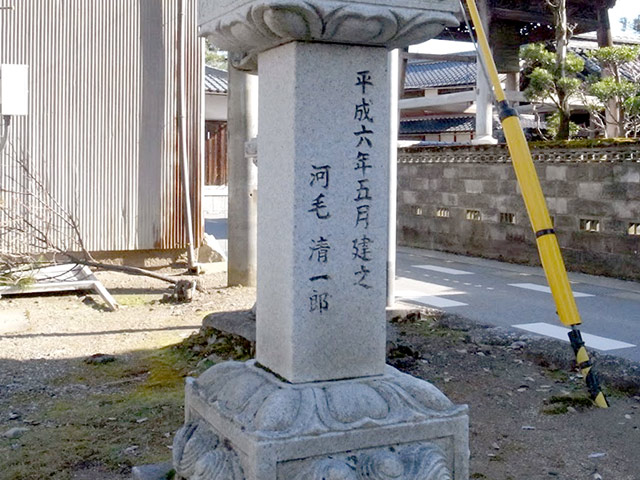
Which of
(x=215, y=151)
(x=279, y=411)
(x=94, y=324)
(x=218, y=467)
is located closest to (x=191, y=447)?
(x=218, y=467)

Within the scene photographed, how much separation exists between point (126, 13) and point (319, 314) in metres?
8.99

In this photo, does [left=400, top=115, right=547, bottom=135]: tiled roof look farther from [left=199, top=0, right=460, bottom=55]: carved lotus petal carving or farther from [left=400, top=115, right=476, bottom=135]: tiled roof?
[left=199, top=0, right=460, bottom=55]: carved lotus petal carving

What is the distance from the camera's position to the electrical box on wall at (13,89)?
418 inches

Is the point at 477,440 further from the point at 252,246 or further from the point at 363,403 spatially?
the point at 252,246

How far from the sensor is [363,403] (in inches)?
139

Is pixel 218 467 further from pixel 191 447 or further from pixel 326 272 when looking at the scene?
pixel 326 272

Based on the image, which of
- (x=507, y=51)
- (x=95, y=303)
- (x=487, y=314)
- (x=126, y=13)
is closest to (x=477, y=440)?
(x=487, y=314)

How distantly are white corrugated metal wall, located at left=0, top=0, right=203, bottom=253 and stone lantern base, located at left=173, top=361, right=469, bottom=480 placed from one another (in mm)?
7904

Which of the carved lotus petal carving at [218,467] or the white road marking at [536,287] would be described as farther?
the white road marking at [536,287]

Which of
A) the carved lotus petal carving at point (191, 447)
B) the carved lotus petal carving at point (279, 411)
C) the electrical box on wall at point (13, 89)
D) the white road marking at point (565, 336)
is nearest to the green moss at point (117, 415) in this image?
the carved lotus petal carving at point (191, 447)

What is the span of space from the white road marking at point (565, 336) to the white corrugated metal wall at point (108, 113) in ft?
18.5

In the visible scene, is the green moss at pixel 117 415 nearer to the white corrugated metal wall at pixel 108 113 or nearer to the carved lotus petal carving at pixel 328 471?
the carved lotus petal carving at pixel 328 471

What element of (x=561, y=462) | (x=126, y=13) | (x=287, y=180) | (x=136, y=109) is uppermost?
(x=126, y=13)

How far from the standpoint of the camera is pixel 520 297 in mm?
10367
